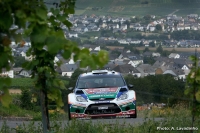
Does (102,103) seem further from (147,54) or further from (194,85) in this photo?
(147,54)

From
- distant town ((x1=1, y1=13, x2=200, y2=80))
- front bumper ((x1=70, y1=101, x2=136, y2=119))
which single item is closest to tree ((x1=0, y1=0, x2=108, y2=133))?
front bumper ((x1=70, y1=101, x2=136, y2=119))

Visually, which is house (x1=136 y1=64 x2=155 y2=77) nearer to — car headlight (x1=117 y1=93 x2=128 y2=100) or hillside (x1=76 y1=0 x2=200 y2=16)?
hillside (x1=76 y1=0 x2=200 y2=16)

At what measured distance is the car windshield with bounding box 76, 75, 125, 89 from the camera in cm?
1408

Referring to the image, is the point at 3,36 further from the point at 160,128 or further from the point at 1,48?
the point at 160,128

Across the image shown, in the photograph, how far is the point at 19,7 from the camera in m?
3.80

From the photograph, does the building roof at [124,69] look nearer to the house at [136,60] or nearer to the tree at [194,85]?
the house at [136,60]

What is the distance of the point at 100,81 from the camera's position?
14.3 m

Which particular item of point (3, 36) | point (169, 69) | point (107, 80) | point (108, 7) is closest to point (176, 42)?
point (169, 69)

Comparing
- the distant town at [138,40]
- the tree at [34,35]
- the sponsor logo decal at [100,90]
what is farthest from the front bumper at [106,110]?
the distant town at [138,40]

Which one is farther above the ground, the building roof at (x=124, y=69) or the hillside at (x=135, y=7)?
the hillside at (x=135, y=7)

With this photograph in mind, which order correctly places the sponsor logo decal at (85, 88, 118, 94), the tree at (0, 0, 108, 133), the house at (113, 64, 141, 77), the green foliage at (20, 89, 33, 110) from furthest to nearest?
the house at (113, 64, 141, 77), the green foliage at (20, 89, 33, 110), the sponsor logo decal at (85, 88, 118, 94), the tree at (0, 0, 108, 133)

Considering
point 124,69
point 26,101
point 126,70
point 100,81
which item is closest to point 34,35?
point 100,81

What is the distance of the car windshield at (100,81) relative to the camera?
14.1m

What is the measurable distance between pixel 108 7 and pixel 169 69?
4149cm
